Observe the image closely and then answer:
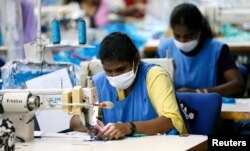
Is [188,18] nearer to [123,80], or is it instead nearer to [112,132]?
[123,80]

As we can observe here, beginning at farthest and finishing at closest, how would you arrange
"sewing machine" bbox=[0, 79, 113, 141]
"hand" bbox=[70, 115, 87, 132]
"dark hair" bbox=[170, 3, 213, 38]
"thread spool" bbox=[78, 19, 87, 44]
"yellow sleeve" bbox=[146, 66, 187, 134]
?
"dark hair" bbox=[170, 3, 213, 38] < "thread spool" bbox=[78, 19, 87, 44] < "hand" bbox=[70, 115, 87, 132] < "yellow sleeve" bbox=[146, 66, 187, 134] < "sewing machine" bbox=[0, 79, 113, 141]

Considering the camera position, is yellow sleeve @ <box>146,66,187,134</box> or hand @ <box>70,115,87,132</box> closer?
yellow sleeve @ <box>146,66,187,134</box>

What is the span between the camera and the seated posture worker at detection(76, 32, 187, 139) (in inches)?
148

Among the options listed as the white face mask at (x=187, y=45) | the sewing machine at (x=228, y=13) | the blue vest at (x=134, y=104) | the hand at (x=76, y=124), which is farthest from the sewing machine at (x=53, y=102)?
the sewing machine at (x=228, y=13)

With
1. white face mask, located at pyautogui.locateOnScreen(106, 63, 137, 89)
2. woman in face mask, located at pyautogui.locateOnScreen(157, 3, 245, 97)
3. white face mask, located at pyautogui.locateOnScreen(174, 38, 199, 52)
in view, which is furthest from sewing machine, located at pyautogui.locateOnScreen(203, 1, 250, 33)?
white face mask, located at pyautogui.locateOnScreen(106, 63, 137, 89)

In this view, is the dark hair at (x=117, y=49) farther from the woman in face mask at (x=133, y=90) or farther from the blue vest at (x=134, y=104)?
the blue vest at (x=134, y=104)

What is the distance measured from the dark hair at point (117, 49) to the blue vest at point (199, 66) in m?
1.62

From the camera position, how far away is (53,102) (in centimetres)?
341

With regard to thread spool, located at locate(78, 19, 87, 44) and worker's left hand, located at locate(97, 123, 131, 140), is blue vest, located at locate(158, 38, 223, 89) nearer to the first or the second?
thread spool, located at locate(78, 19, 87, 44)

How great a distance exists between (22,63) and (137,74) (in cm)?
83

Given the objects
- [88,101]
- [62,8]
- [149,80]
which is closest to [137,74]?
[149,80]

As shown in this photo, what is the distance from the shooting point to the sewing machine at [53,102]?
334 centimetres

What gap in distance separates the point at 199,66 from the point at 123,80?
186 cm

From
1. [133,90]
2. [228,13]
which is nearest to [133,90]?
[133,90]
